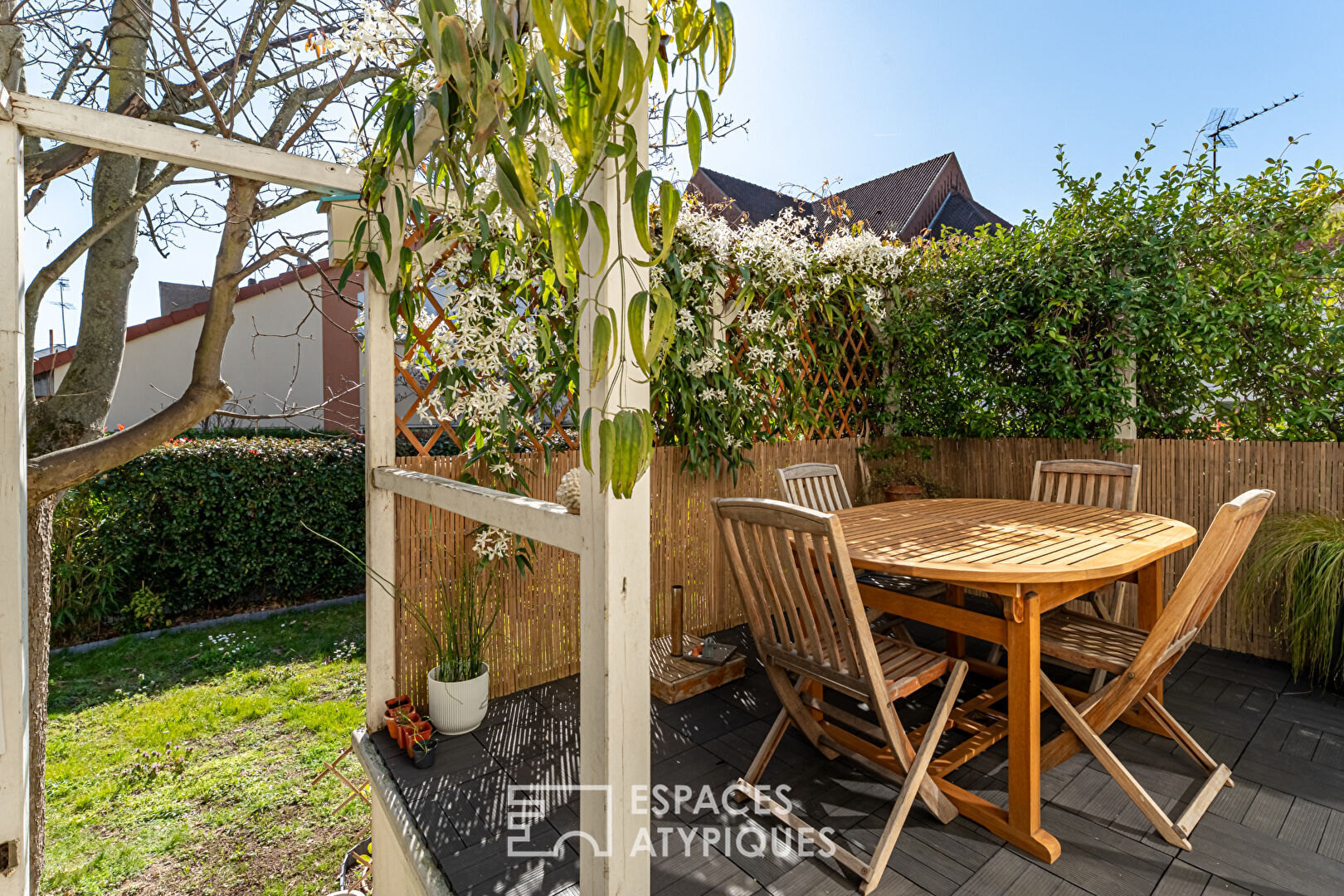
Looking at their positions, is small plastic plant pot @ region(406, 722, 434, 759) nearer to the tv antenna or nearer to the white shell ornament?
the white shell ornament

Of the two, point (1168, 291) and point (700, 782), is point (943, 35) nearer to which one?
point (1168, 291)

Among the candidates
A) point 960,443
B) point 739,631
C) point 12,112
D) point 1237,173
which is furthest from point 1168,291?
point 12,112

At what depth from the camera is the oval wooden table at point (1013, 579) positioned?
169cm

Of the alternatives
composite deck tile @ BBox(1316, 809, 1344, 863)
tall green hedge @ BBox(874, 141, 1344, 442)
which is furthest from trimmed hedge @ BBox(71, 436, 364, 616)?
composite deck tile @ BBox(1316, 809, 1344, 863)

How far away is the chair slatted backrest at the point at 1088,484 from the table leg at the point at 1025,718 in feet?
5.35

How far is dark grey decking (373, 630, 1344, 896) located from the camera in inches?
62.2

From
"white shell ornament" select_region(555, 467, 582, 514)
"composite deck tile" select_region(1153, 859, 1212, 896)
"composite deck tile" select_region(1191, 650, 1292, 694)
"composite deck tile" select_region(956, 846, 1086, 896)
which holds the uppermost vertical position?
"white shell ornament" select_region(555, 467, 582, 514)

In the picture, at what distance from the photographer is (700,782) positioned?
79.2 inches

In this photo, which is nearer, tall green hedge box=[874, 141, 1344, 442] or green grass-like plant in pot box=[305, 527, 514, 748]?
green grass-like plant in pot box=[305, 527, 514, 748]

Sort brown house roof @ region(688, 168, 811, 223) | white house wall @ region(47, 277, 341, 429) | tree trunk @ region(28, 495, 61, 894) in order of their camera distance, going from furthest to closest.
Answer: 1. brown house roof @ region(688, 168, 811, 223)
2. white house wall @ region(47, 277, 341, 429)
3. tree trunk @ region(28, 495, 61, 894)

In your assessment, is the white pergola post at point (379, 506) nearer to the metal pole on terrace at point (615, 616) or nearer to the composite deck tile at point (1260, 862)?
the metal pole on terrace at point (615, 616)

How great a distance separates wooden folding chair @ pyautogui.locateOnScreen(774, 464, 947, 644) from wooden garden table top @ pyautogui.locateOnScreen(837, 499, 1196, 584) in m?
0.29

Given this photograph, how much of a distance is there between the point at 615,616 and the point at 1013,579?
1123mm

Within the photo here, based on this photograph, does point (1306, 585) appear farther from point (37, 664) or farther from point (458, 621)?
point (37, 664)
